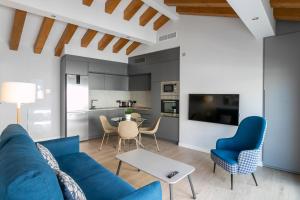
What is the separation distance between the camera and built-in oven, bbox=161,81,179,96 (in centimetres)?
474

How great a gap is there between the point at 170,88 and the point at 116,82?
208 cm

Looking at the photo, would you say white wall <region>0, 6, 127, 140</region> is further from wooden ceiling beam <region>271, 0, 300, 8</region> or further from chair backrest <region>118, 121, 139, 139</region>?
wooden ceiling beam <region>271, 0, 300, 8</region>

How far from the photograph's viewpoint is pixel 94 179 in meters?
1.77

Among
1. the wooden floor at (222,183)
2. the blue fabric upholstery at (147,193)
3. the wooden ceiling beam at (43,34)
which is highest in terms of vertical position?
the wooden ceiling beam at (43,34)

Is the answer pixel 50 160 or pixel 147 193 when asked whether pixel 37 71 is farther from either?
pixel 147 193

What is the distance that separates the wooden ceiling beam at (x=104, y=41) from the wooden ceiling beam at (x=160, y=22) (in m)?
1.28

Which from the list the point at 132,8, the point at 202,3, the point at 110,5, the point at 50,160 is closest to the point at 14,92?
the point at 50,160

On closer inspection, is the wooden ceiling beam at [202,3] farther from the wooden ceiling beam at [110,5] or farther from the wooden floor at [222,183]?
the wooden floor at [222,183]

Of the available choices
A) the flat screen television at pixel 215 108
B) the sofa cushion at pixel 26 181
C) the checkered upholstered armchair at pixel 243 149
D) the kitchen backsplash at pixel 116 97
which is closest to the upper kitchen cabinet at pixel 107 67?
the kitchen backsplash at pixel 116 97

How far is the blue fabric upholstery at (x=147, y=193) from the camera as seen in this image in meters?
1.25

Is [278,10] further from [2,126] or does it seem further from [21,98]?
[2,126]

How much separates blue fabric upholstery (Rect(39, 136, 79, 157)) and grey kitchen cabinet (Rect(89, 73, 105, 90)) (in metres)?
3.08

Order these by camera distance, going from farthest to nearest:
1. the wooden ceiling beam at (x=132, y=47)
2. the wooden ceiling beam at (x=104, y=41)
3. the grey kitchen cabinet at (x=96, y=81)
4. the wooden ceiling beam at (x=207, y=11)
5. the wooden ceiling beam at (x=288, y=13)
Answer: the wooden ceiling beam at (x=132, y=47), the grey kitchen cabinet at (x=96, y=81), the wooden ceiling beam at (x=104, y=41), the wooden ceiling beam at (x=207, y=11), the wooden ceiling beam at (x=288, y=13)

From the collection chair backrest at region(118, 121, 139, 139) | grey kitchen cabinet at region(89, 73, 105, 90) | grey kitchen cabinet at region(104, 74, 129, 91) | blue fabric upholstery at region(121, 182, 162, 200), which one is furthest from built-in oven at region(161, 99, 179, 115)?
blue fabric upholstery at region(121, 182, 162, 200)
